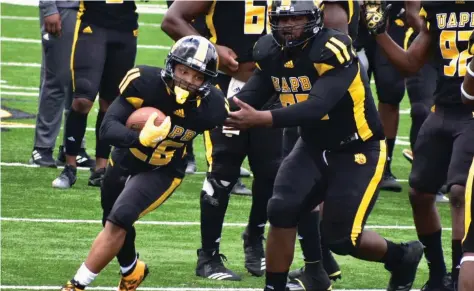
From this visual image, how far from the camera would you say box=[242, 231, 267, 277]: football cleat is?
780 cm

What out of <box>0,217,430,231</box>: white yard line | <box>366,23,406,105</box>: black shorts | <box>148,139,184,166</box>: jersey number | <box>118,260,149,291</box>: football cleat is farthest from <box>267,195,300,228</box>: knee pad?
<box>366,23,406,105</box>: black shorts

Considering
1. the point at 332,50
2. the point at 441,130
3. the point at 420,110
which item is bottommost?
the point at 420,110

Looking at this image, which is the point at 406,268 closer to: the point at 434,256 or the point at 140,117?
the point at 434,256

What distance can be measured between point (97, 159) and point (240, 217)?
4.77 feet

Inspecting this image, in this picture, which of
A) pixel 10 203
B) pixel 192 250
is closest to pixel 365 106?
pixel 192 250

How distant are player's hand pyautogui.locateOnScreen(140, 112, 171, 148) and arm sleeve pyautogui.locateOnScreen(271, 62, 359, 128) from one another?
550 mm

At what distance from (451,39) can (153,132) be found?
6.29 feet

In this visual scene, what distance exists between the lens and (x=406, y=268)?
714 cm

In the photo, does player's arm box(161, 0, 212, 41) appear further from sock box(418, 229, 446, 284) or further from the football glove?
sock box(418, 229, 446, 284)

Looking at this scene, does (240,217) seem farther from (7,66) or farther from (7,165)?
(7,66)

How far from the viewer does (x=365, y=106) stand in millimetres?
6859

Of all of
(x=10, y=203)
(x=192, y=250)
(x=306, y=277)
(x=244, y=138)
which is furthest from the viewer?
(x=10, y=203)

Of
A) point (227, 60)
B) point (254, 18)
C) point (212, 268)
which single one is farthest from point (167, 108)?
point (254, 18)

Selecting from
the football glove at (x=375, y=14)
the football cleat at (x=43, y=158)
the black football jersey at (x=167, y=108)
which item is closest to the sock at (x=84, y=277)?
the black football jersey at (x=167, y=108)
